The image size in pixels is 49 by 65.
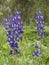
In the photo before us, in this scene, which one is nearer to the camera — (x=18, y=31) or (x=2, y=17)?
(x=18, y=31)

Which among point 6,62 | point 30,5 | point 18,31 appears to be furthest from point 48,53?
point 30,5

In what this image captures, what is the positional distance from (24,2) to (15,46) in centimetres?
448

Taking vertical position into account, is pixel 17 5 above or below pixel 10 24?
below

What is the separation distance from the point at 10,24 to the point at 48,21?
3764 millimetres

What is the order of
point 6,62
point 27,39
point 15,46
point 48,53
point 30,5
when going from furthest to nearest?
point 30,5 < point 27,39 < point 48,53 < point 6,62 < point 15,46

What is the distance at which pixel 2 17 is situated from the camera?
27.0 ft

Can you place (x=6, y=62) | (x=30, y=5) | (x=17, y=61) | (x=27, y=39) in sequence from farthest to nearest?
(x=30, y=5)
(x=27, y=39)
(x=6, y=62)
(x=17, y=61)

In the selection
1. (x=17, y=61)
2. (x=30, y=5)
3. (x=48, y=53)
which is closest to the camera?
(x=17, y=61)

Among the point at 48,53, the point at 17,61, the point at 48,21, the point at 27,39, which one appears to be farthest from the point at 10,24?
the point at 48,21

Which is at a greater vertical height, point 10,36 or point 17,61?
point 10,36

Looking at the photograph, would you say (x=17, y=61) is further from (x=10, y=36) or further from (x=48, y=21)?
(x=48, y=21)

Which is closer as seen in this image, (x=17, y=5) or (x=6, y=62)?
(x=6, y=62)

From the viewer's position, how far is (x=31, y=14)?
8.06m

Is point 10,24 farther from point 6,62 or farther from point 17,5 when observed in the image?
point 17,5
